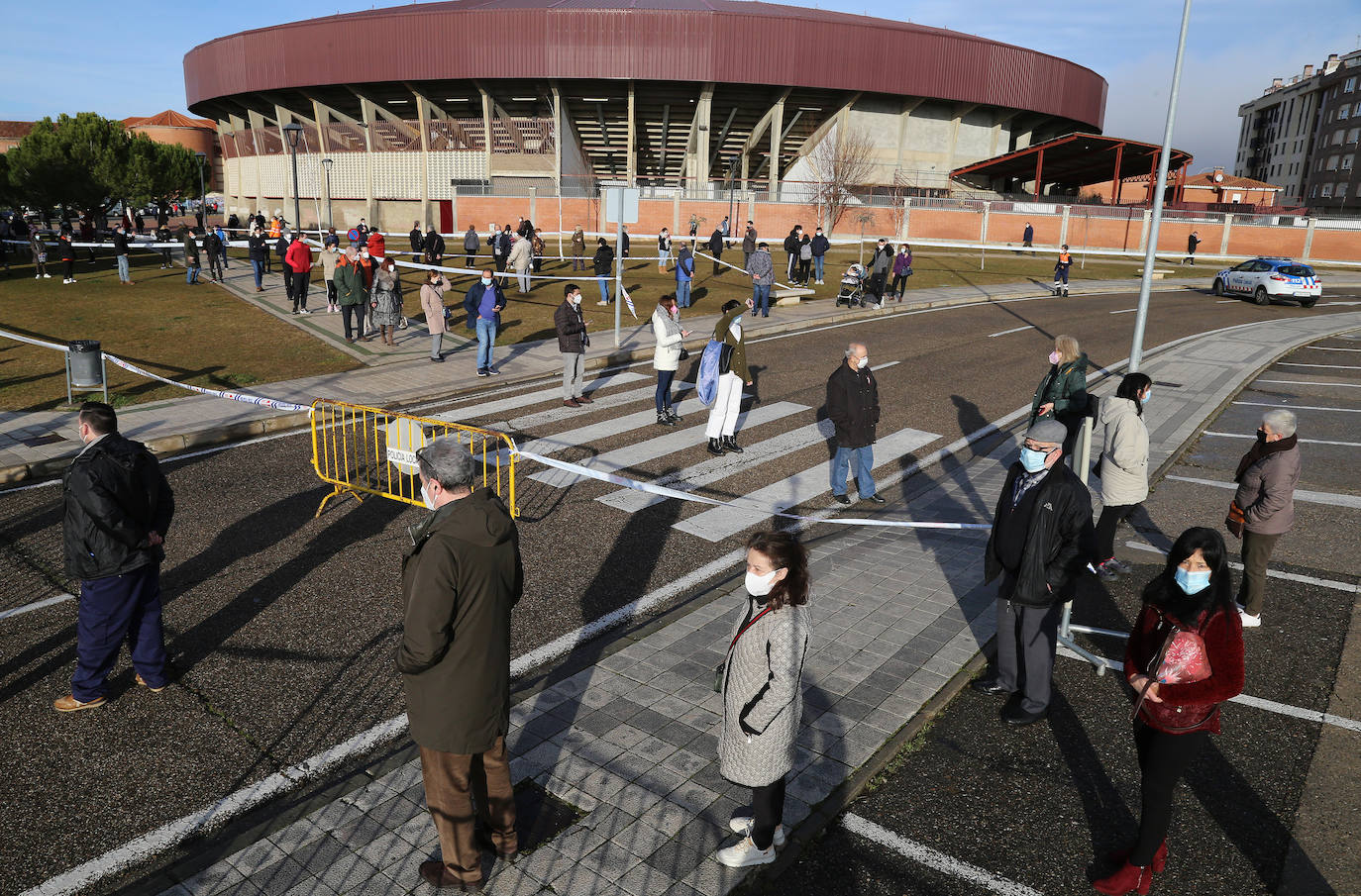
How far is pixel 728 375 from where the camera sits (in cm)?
1109

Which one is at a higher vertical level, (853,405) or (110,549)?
(853,405)

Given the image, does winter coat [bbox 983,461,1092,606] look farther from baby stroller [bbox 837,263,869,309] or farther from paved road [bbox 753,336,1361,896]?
baby stroller [bbox 837,263,869,309]

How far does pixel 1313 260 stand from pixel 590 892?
58937mm

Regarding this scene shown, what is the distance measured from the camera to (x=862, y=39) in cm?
5575

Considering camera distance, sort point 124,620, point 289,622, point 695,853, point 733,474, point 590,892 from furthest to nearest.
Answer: point 733,474 < point 289,622 < point 124,620 < point 695,853 < point 590,892

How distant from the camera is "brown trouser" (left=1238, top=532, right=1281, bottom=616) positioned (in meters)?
6.68

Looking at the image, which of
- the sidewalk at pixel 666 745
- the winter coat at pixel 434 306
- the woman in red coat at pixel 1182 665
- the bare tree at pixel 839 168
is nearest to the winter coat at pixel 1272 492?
the sidewalk at pixel 666 745

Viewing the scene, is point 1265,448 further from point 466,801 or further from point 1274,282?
point 1274,282

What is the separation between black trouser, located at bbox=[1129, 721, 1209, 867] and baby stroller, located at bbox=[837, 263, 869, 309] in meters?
22.1

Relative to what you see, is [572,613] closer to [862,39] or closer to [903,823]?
[903,823]

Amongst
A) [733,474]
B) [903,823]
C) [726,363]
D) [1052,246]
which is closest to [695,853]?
[903,823]

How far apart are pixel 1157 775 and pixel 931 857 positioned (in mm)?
1145

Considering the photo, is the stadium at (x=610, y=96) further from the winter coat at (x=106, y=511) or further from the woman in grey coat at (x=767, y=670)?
the woman in grey coat at (x=767, y=670)

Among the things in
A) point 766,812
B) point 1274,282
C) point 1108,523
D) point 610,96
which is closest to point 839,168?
point 610,96
